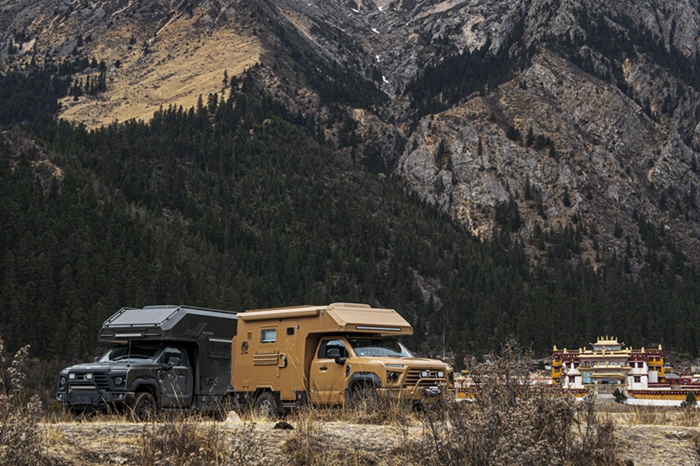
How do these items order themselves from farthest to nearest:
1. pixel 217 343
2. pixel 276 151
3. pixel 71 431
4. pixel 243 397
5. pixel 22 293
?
pixel 276 151 < pixel 22 293 < pixel 217 343 < pixel 243 397 < pixel 71 431

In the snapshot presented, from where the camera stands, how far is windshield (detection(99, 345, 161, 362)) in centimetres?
2195

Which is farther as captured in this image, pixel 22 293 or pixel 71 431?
pixel 22 293

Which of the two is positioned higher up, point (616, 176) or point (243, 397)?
point (616, 176)

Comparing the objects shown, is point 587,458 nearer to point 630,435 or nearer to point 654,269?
point 630,435

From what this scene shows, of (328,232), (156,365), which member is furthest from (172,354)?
(328,232)

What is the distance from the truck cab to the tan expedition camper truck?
1435mm

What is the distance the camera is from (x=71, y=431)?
38.8ft

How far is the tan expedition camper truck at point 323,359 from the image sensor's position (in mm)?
17625

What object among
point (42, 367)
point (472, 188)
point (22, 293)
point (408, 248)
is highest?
point (472, 188)

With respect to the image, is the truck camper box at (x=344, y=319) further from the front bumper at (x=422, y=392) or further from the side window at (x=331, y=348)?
the front bumper at (x=422, y=392)

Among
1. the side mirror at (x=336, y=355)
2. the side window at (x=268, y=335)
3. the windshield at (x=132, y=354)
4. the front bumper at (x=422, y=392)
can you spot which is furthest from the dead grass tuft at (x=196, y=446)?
the windshield at (x=132, y=354)

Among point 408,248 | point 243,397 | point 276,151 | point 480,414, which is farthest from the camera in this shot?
point 276,151

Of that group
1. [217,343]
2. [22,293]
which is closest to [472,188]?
[22,293]

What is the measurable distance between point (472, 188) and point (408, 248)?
48654mm
